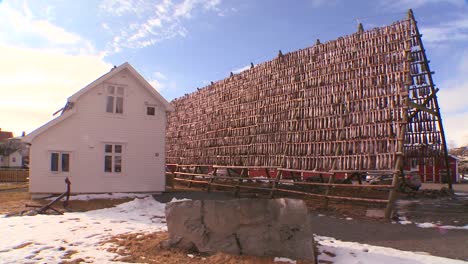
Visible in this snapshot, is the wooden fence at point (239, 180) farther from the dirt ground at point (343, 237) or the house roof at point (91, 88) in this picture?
the house roof at point (91, 88)

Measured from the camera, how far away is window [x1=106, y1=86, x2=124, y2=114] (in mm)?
18859

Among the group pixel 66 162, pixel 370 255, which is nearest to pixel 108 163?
pixel 66 162

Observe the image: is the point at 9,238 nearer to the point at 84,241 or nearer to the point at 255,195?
the point at 84,241

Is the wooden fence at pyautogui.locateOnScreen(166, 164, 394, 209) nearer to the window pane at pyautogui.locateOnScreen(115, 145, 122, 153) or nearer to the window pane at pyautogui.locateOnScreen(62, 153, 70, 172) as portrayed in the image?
the window pane at pyautogui.locateOnScreen(115, 145, 122, 153)

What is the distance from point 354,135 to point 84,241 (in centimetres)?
1001

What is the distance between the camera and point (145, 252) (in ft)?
24.9

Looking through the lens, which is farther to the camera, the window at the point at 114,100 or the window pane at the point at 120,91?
the window pane at the point at 120,91

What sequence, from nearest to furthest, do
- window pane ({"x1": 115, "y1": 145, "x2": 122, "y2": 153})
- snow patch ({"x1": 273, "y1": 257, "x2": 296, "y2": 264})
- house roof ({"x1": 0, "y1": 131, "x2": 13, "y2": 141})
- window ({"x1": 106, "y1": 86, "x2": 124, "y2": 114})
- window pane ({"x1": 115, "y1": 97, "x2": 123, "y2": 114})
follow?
snow patch ({"x1": 273, "y1": 257, "x2": 296, "y2": 264}), window pane ({"x1": 115, "y1": 145, "x2": 122, "y2": 153}), window ({"x1": 106, "y1": 86, "x2": 124, "y2": 114}), window pane ({"x1": 115, "y1": 97, "x2": 123, "y2": 114}), house roof ({"x1": 0, "y1": 131, "x2": 13, "y2": 141})

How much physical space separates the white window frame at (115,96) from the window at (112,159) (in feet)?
6.05

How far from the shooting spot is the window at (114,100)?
742 inches

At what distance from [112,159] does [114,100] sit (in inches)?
124

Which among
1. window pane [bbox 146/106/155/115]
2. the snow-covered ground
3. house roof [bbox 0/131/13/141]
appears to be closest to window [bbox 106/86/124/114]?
window pane [bbox 146/106/155/115]

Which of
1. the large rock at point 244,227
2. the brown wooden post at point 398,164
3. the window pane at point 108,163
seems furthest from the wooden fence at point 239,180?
the large rock at point 244,227

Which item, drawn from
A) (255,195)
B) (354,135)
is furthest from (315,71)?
(255,195)
